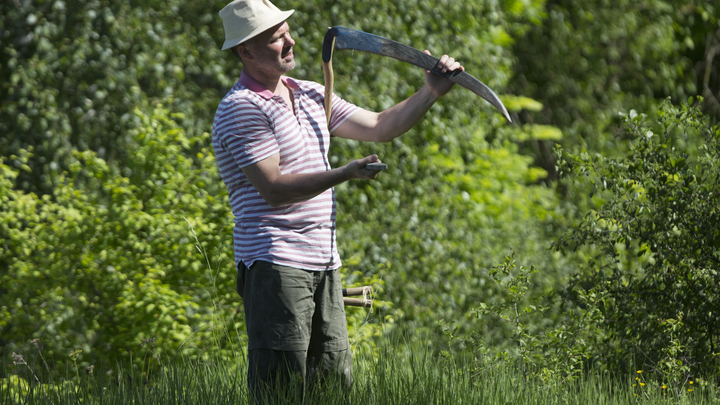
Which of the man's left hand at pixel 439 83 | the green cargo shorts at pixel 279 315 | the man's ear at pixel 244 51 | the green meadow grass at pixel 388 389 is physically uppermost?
the man's ear at pixel 244 51

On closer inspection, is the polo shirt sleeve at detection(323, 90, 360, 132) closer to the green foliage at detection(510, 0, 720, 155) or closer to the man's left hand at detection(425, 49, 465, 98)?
the man's left hand at detection(425, 49, 465, 98)

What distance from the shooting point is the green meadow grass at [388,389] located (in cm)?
257

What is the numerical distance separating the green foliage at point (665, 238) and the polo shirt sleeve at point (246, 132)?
1.69 meters

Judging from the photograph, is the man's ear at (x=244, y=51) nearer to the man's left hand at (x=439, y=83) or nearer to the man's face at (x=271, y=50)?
the man's face at (x=271, y=50)

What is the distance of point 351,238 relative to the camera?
17.4 ft

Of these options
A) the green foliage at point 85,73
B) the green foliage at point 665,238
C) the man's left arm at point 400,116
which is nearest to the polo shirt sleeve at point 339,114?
the man's left arm at point 400,116

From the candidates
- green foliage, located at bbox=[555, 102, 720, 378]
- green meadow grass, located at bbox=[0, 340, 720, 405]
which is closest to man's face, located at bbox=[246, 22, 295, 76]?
green meadow grass, located at bbox=[0, 340, 720, 405]

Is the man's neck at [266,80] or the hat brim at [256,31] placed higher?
the hat brim at [256,31]

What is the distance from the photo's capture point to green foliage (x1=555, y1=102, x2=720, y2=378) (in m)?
3.14

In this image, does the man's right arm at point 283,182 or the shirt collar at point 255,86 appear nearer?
the man's right arm at point 283,182

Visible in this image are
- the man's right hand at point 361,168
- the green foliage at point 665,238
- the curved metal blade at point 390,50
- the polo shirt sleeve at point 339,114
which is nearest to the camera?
the man's right hand at point 361,168

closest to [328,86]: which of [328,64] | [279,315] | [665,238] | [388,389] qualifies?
[328,64]

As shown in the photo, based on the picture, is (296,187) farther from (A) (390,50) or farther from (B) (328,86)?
(A) (390,50)

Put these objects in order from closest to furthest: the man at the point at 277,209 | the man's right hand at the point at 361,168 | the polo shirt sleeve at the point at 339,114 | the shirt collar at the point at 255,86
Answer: the man's right hand at the point at 361,168 < the man at the point at 277,209 < the shirt collar at the point at 255,86 < the polo shirt sleeve at the point at 339,114
